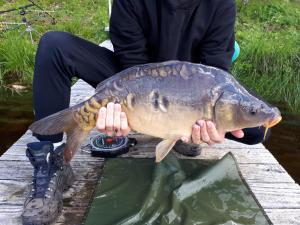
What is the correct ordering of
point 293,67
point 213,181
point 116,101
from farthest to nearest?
point 293,67, point 213,181, point 116,101

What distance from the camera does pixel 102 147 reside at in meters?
2.49

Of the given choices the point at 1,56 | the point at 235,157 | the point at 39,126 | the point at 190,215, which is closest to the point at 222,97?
the point at 190,215

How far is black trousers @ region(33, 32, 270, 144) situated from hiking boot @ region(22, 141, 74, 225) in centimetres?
11

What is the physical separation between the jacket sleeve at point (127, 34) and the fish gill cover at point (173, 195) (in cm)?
57

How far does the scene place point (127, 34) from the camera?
2.20 m

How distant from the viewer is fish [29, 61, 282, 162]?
1.63 meters

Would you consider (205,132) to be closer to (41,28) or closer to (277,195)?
(277,195)

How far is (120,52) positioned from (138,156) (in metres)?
0.63

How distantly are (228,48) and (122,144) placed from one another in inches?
32.0

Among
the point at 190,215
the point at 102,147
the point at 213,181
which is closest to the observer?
the point at 190,215

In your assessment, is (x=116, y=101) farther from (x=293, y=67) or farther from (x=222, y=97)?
(x=293, y=67)

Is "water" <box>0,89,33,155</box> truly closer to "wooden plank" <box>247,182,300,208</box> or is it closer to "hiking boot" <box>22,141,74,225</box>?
"hiking boot" <box>22,141,74,225</box>

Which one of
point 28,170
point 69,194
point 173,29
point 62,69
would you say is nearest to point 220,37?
point 173,29

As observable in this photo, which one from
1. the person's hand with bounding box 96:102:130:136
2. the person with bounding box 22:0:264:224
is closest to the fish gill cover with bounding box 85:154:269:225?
the person with bounding box 22:0:264:224
